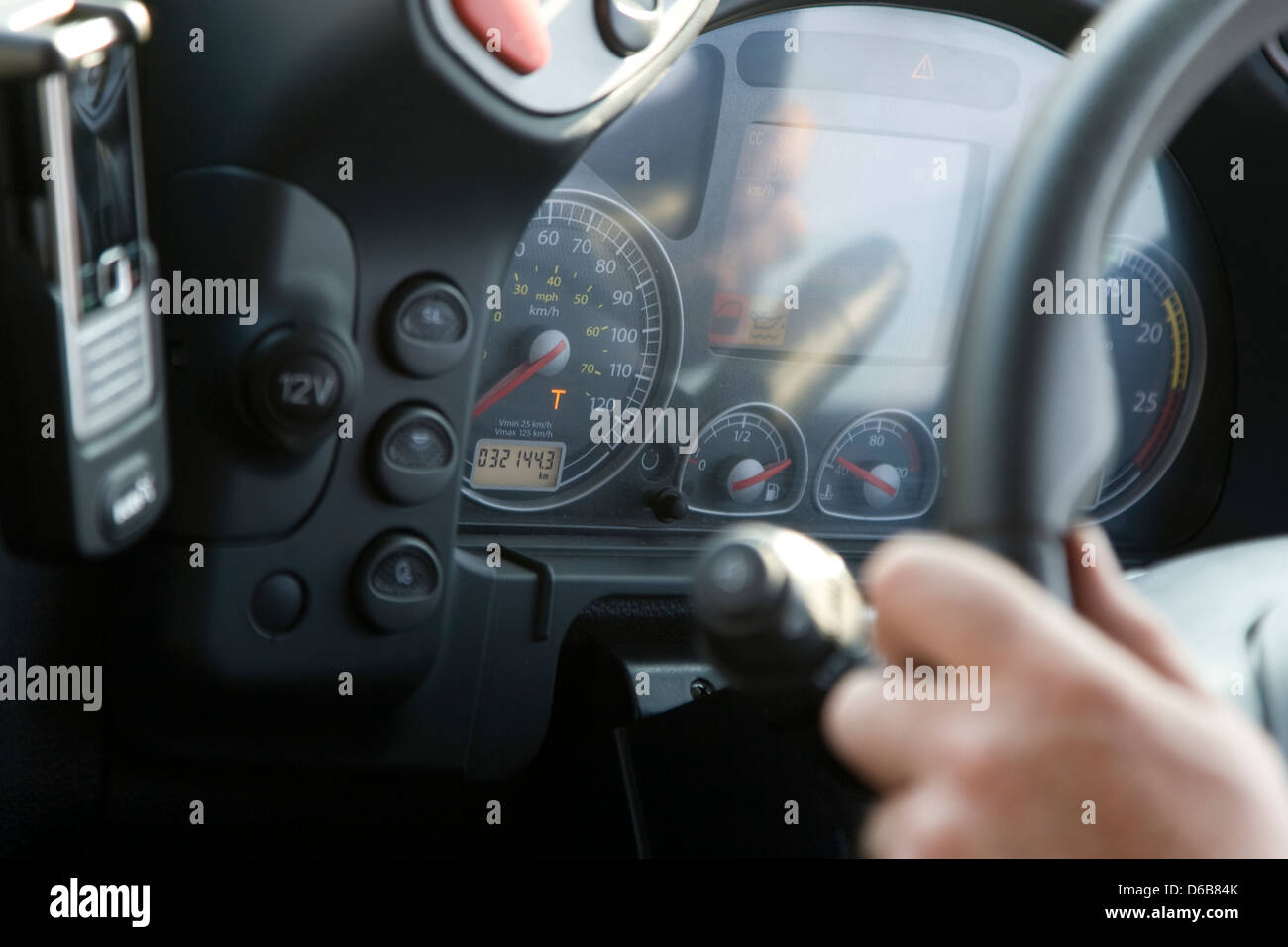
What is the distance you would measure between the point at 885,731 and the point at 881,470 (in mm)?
1353

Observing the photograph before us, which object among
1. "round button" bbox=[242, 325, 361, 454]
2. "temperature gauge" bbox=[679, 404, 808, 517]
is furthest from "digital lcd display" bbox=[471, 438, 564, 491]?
"round button" bbox=[242, 325, 361, 454]

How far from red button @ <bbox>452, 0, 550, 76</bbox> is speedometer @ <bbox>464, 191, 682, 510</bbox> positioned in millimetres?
462

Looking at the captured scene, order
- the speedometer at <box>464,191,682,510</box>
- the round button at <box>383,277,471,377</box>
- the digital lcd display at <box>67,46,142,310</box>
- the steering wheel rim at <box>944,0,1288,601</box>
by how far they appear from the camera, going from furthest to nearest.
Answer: the speedometer at <box>464,191,682,510</box> < the round button at <box>383,277,471,377</box> < the digital lcd display at <box>67,46,142,310</box> < the steering wheel rim at <box>944,0,1288,601</box>

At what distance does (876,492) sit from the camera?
5.64 feet

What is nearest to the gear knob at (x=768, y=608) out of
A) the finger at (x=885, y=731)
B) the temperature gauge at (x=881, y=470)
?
the finger at (x=885, y=731)

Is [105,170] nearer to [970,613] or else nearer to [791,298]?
[970,613]

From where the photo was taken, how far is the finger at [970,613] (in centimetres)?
38

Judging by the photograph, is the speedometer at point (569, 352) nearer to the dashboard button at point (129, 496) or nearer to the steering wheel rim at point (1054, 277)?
the dashboard button at point (129, 496)

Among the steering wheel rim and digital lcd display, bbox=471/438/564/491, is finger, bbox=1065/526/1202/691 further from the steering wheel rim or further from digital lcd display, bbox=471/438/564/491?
digital lcd display, bbox=471/438/564/491

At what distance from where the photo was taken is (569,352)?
1.49m

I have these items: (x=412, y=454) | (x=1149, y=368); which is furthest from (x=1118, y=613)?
(x=1149, y=368)

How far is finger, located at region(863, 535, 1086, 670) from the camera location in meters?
0.38

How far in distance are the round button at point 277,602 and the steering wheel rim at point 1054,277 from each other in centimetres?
66

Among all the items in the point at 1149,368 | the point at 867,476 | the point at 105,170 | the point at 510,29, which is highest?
the point at 510,29
